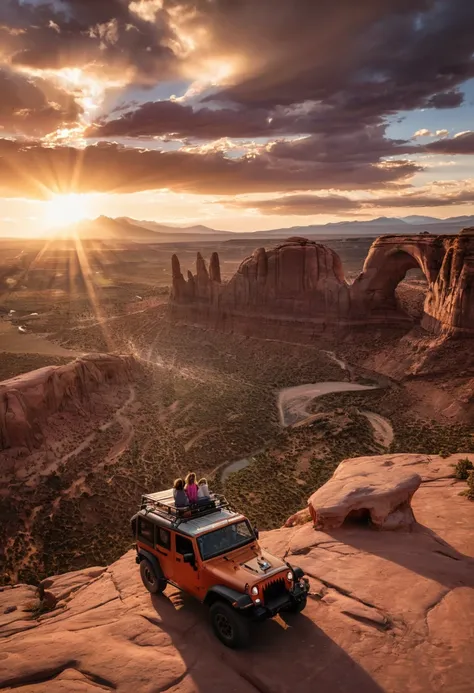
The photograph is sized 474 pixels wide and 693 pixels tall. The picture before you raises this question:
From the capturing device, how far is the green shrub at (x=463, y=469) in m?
18.8

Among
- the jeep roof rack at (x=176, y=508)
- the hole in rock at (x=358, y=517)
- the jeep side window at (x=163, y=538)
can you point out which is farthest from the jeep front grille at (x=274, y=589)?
the hole in rock at (x=358, y=517)

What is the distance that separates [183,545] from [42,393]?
20.6 metres

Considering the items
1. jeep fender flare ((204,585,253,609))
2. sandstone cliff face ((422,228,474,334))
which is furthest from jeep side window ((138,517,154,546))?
sandstone cliff face ((422,228,474,334))

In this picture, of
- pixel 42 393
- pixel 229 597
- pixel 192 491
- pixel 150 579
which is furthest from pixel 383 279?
pixel 229 597

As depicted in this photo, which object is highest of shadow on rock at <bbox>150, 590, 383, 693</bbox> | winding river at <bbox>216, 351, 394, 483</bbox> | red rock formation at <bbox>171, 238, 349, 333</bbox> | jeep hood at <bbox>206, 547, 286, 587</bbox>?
red rock formation at <bbox>171, 238, 349, 333</bbox>

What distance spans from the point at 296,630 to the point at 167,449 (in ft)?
68.8

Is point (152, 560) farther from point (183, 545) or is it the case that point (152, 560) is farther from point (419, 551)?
point (419, 551)

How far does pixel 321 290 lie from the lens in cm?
5494

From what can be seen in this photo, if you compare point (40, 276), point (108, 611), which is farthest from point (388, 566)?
point (40, 276)

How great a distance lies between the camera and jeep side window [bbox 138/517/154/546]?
12.6 meters

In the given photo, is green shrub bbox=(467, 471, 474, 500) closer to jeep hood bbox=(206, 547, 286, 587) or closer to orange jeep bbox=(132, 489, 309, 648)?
orange jeep bbox=(132, 489, 309, 648)

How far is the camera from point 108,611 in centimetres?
1244

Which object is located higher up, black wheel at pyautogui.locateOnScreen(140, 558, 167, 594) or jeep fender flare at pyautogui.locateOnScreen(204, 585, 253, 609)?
jeep fender flare at pyautogui.locateOnScreen(204, 585, 253, 609)

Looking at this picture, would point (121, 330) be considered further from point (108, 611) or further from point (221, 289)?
point (108, 611)
